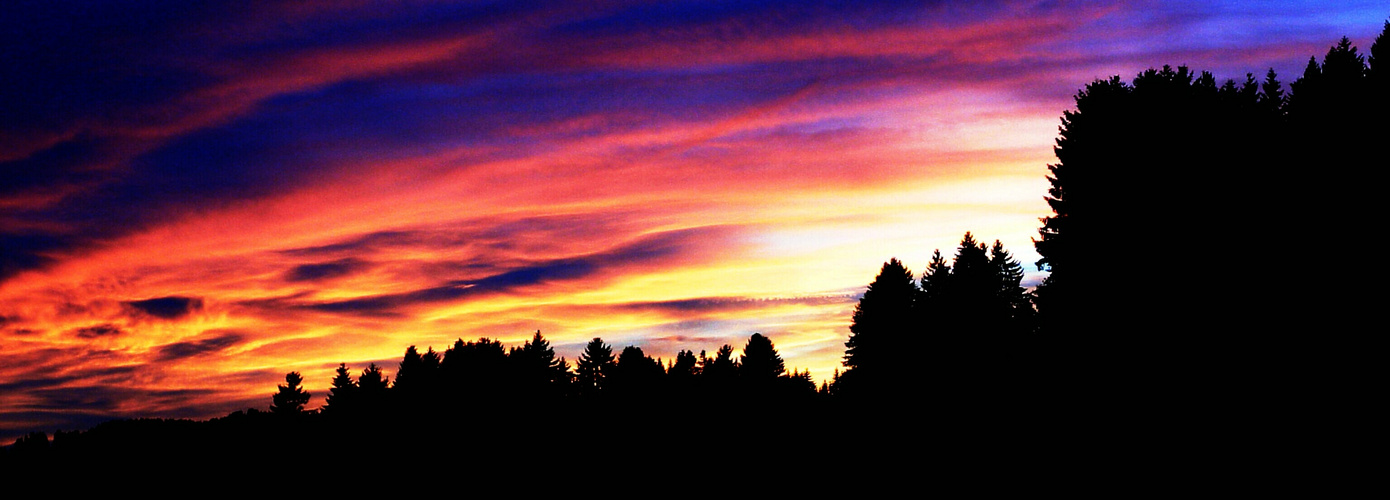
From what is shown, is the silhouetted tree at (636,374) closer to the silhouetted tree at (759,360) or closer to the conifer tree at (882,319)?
the silhouetted tree at (759,360)

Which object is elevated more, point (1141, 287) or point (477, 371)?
point (477, 371)

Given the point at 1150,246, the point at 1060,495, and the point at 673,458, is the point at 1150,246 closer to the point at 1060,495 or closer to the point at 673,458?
the point at 1060,495

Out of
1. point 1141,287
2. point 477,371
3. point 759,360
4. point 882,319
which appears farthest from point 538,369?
point 1141,287

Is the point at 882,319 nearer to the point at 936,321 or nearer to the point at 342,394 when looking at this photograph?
the point at 936,321

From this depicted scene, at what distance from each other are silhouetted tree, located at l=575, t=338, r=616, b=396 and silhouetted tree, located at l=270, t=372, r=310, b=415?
6244 cm

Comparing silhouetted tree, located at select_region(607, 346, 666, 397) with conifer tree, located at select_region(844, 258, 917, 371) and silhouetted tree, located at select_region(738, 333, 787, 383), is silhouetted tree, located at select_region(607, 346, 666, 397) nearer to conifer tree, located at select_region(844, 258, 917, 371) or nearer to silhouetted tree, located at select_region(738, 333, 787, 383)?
silhouetted tree, located at select_region(738, 333, 787, 383)

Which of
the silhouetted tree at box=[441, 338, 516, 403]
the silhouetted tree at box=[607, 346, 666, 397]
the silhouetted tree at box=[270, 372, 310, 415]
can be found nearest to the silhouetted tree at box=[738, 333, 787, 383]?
the silhouetted tree at box=[607, 346, 666, 397]

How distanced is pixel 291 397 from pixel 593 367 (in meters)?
67.7

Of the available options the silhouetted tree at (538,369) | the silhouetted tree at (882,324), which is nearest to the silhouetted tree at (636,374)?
the silhouetted tree at (538,369)

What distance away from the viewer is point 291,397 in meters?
193

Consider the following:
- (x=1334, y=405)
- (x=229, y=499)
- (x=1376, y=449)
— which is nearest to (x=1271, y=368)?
(x=1334, y=405)

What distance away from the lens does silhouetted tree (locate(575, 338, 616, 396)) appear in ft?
545

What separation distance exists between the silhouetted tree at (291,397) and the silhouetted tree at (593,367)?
205 ft

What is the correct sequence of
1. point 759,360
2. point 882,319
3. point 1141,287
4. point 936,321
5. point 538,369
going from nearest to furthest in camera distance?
1. point 1141,287
2. point 936,321
3. point 882,319
4. point 759,360
5. point 538,369
